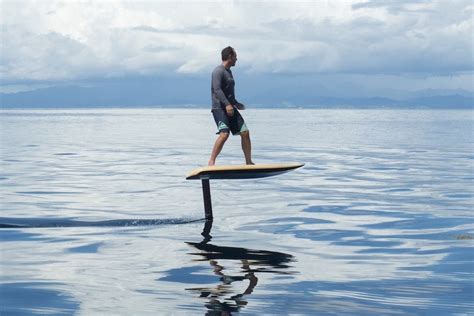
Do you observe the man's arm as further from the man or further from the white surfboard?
the white surfboard

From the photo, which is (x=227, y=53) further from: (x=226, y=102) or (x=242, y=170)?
(x=242, y=170)

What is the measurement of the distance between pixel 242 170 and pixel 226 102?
57.0 inches

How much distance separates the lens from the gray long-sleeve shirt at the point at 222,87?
1656 centimetres

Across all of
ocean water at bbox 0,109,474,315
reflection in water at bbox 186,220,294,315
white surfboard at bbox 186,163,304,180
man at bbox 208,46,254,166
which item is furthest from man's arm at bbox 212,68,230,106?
reflection in water at bbox 186,220,294,315

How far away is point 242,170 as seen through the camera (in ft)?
53.2

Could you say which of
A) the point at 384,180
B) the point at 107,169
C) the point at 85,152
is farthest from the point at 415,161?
the point at 85,152

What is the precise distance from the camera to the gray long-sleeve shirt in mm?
16562

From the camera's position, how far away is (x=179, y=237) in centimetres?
1532

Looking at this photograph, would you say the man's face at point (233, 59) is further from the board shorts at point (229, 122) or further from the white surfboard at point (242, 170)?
the white surfboard at point (242, 170)

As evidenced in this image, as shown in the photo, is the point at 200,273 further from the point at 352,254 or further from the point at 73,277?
the point at 352,254

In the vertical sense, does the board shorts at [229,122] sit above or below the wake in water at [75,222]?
above

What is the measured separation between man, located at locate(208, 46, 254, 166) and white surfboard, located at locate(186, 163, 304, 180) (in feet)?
1.18

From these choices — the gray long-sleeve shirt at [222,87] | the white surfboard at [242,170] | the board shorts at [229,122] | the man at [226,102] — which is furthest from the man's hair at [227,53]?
the white surfboard at [242,170]

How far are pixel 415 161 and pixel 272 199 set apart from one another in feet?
61.7
